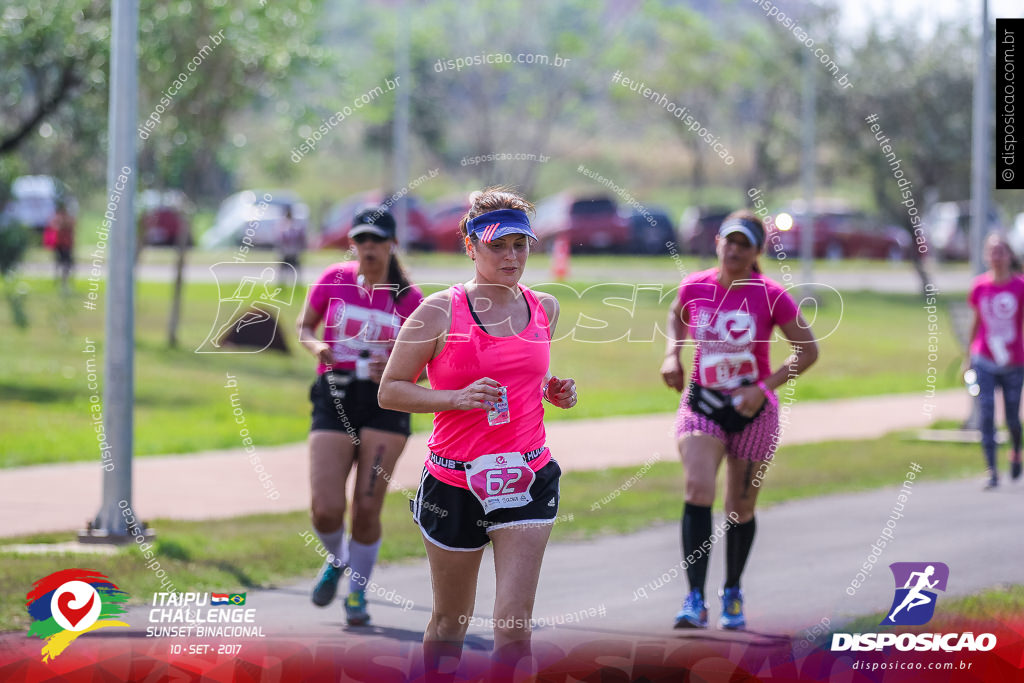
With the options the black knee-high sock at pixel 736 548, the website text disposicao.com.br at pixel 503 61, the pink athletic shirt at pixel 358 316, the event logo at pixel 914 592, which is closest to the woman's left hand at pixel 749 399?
the black knee-high sock at pixel 736 548

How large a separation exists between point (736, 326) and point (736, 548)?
3.71 feet

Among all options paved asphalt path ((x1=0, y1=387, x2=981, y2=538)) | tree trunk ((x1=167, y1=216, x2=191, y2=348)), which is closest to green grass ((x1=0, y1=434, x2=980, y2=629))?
paved asphalt path ((x1=0, y1=387, x2=981, y2=538))

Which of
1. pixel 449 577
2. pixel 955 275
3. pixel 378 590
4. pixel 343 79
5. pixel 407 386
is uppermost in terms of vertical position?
pixel 343 79

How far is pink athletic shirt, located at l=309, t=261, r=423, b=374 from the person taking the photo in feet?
22.2

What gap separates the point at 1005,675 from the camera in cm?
566

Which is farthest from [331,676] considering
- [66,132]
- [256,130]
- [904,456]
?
[256,130]

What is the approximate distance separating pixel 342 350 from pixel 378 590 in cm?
158

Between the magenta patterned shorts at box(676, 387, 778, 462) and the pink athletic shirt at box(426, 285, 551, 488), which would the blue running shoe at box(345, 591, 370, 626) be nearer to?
the magenta patterned shorts at box(676, 387, 778, 462)

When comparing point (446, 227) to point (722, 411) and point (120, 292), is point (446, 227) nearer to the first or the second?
point (120, 292)

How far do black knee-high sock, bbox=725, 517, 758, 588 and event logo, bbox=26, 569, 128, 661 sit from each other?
9.75ft

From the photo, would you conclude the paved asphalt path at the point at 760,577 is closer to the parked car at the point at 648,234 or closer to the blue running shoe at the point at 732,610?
the blue running shoe at the point at 732,610

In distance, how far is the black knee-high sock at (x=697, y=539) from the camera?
6609 millimetres

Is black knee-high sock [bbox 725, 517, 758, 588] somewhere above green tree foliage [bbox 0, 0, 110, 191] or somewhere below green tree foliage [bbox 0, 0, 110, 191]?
below

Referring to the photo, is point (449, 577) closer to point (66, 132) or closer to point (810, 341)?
point (810, 341)
